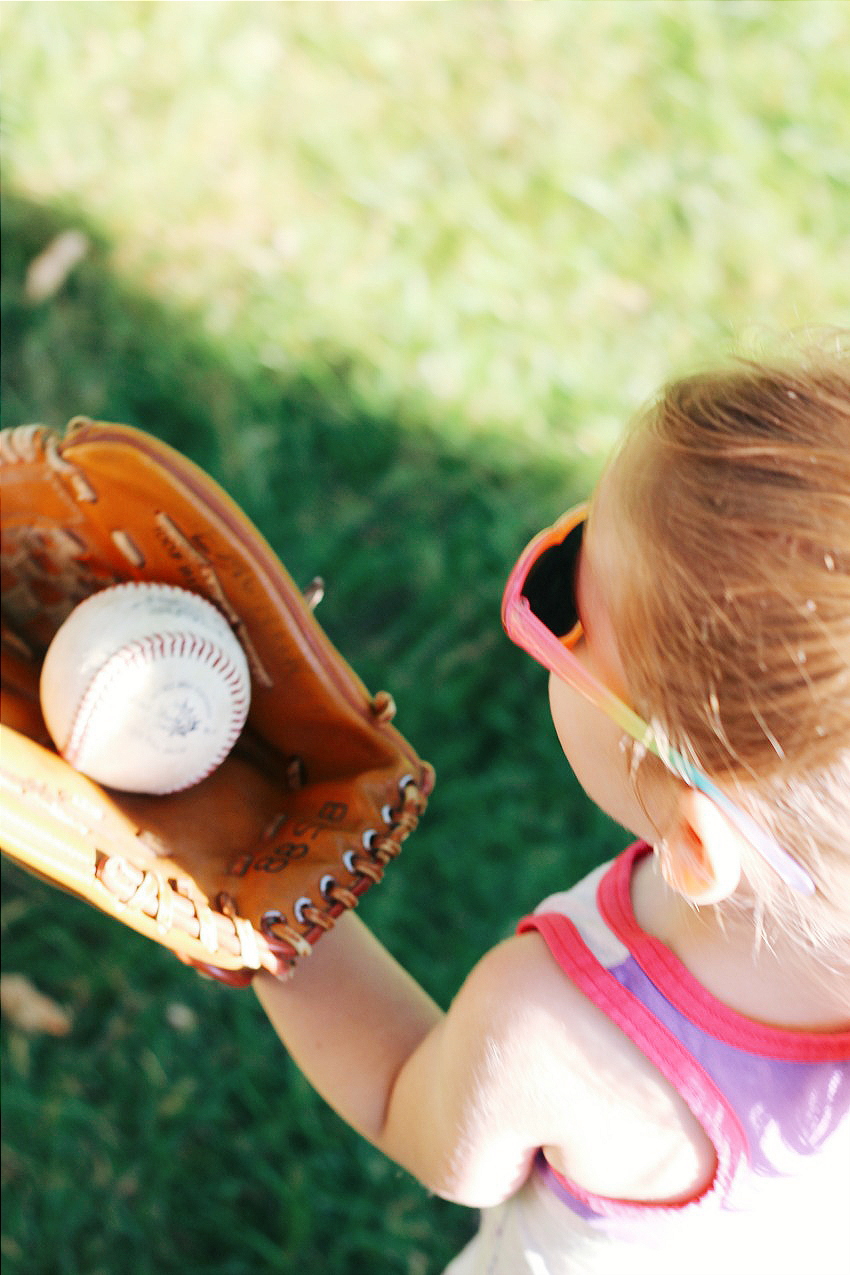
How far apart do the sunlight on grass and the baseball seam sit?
3.73 ft

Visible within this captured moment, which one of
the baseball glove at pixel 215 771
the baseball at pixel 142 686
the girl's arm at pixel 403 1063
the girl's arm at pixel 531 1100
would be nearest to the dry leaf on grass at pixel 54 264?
the baseball glove at pixel 215 771

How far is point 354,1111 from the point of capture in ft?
4.85

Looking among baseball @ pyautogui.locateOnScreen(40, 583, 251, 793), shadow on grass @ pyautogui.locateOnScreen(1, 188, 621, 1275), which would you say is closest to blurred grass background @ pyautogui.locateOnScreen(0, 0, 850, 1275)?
shadow on grass @ pyautogui.locateOnScreen(1, 188, 621, 1275)

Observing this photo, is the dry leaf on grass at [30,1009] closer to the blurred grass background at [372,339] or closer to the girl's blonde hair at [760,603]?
the blurred grass background at [372,339]

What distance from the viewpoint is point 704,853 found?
3.32 feet

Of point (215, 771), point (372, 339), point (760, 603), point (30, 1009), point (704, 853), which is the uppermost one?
point (760, 603)

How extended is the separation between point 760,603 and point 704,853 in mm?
239

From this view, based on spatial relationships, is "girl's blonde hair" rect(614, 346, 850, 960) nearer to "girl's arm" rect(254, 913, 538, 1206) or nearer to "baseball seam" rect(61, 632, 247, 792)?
"girl's arm" rect(254, 913, 538, 1206)

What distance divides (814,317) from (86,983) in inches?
91.1

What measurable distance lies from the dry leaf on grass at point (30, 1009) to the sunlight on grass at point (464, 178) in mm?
1459

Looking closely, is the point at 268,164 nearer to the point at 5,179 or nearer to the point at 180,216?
the point at 180,216

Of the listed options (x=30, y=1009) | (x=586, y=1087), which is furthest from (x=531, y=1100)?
(x=30, y=1009)

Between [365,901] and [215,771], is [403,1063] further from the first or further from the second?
[365,901]

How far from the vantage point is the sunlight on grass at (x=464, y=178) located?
8.91 ft
